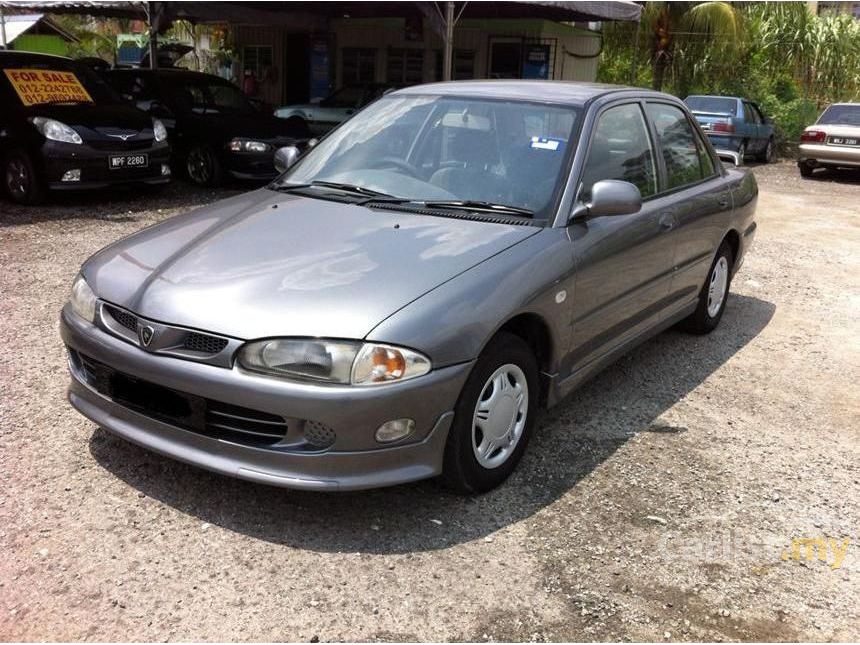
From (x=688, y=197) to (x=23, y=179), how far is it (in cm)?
727

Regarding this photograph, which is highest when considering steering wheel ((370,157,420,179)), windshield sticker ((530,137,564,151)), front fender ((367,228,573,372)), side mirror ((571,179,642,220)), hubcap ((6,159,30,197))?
windshield sticker ((530,137,564,151))

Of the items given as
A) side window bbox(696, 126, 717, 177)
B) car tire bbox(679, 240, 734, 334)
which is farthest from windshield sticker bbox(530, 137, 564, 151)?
car tire bbox(679, 240, 734, 334)

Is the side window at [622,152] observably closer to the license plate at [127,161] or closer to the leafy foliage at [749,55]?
the license plate at [127,161]

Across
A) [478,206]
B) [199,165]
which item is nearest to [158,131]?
[199,165]

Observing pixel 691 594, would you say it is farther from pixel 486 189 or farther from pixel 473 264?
pixel 486 189

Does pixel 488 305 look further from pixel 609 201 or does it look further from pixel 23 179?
pixel 23 179

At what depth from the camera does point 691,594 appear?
287cm

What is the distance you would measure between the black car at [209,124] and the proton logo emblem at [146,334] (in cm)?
769

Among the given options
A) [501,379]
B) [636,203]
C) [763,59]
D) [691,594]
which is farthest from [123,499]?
[763,59]

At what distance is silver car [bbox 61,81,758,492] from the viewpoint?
2.88 metres

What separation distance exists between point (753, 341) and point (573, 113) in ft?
8.64

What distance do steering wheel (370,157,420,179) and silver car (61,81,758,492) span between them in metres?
0.01

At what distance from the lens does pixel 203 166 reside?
11.0 m

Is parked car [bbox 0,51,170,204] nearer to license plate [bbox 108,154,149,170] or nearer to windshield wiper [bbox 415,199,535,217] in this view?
license plate [bbox 108,154,149,170]
